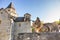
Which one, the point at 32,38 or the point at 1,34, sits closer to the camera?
the point at 32,38

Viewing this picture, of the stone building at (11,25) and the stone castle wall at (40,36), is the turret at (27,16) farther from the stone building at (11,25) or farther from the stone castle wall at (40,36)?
the stone castle wall at (40,36)

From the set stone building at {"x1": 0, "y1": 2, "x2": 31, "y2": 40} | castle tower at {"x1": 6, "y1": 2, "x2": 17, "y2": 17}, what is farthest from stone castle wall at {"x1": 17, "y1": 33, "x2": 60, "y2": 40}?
castle tower at {"x1": 6, "y1": 2, "x2": 17, "y2": 17}

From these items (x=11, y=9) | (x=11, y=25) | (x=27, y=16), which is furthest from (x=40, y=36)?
(x=11, y=9)

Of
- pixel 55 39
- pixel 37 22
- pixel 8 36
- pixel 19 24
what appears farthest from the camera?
pixel 37 22

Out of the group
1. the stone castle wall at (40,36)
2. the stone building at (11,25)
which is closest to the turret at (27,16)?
the stone building at (11,25)

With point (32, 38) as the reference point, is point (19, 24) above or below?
above

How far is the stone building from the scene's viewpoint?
1236 inches

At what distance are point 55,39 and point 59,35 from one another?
1.02m

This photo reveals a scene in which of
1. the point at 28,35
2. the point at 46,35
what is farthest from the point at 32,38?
the point at 46,35

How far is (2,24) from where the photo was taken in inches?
1270

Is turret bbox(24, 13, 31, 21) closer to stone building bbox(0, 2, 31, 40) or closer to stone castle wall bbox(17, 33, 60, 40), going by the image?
stone building bbox(0, 2, 31, 40)

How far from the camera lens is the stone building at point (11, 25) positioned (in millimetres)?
31391

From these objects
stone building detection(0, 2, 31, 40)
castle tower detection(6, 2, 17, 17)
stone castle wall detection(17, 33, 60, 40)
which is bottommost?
stone castle wall detection(17, 33, 60, 40)

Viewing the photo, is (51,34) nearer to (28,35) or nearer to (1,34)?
(28,35)
